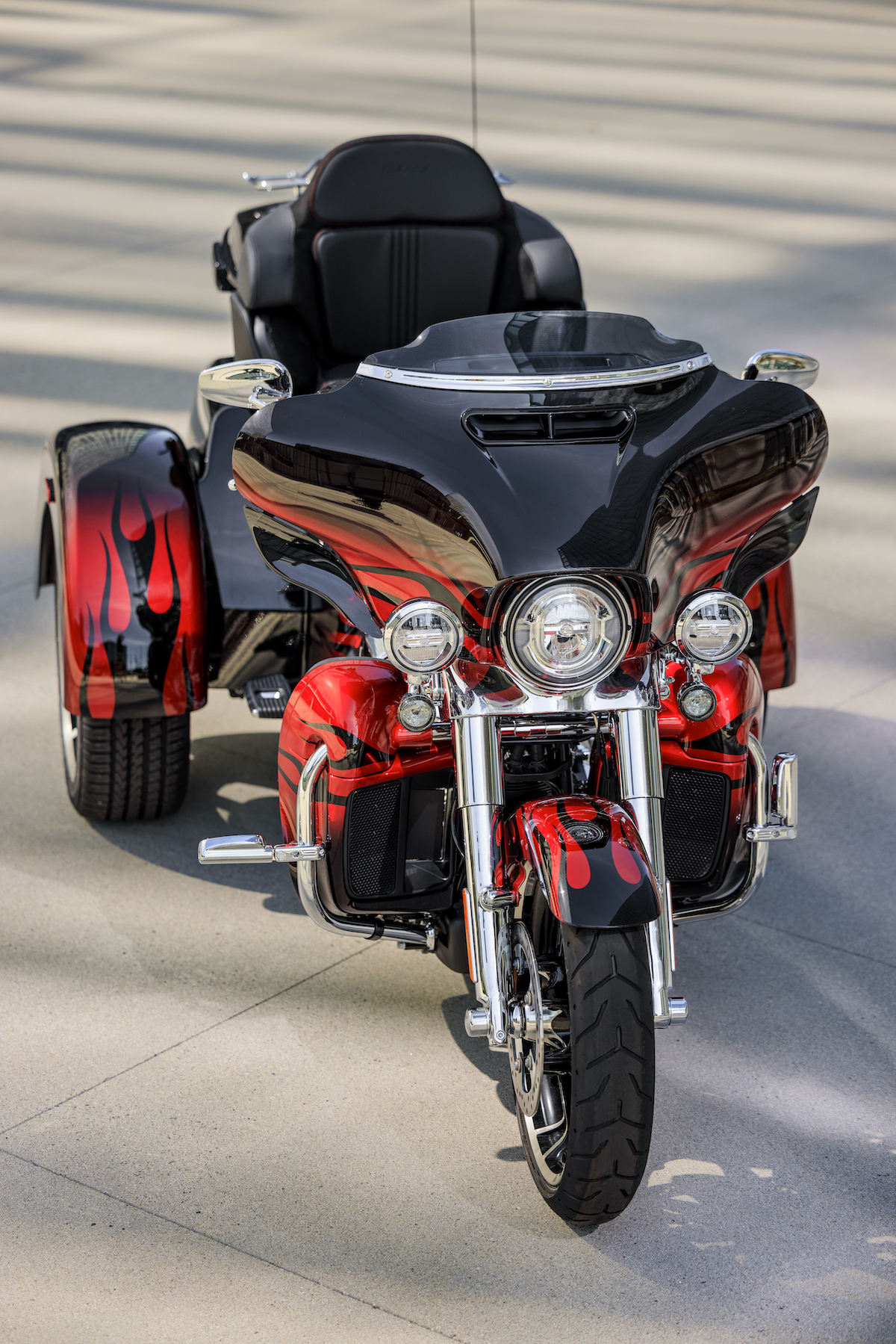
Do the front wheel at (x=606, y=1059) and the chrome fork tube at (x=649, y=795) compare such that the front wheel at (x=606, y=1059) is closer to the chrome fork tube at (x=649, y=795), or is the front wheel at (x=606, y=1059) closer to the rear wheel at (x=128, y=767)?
the chrome fork tube at (x=649, y=795)

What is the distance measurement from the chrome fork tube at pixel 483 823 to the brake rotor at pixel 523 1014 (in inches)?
1.0

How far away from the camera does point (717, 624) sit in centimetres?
254

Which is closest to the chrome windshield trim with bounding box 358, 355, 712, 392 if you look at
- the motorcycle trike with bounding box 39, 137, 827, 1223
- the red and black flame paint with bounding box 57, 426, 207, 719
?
the motorcycle trike with bounding box 39, 137, 827, 1223

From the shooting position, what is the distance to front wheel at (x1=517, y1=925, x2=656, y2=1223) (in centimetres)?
237

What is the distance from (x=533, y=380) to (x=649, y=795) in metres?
0.71

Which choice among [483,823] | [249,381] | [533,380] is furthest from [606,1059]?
[249,381]

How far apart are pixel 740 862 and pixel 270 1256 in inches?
43.0

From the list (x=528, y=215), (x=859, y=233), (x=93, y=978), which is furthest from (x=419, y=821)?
(x=859, y=233)

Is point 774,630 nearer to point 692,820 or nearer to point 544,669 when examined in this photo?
point 692,820

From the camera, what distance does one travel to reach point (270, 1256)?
2.56 m

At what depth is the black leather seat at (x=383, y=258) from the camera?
4137 millimetres

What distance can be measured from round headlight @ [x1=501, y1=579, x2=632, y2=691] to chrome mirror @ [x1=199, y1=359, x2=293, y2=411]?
2.40 feet

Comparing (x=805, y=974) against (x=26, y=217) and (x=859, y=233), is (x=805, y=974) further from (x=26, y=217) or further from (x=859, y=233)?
(x=26, y=217)

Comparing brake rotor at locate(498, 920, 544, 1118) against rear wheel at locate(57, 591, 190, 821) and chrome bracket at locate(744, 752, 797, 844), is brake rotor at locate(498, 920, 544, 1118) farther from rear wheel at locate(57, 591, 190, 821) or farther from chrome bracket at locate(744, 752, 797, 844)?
rear wheel at locate(57, 591, 190, 821)
